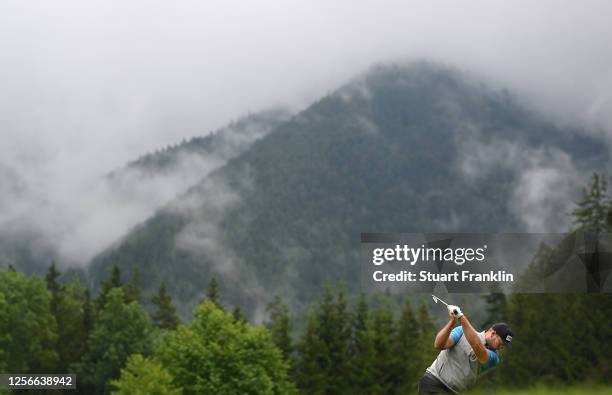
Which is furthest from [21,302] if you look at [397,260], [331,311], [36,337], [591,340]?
[397,260]

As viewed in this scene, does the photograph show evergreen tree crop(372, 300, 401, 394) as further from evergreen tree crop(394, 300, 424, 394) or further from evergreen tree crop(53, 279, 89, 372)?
evergreen tree crop(53, 279, 89, 372)

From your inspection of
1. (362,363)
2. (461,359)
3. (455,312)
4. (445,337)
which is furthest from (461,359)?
(362,363)

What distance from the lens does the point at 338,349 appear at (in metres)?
88.1

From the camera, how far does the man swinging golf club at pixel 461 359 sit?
37.2 feet

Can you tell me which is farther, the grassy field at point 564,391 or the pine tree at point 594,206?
the pine tree at point 594,206

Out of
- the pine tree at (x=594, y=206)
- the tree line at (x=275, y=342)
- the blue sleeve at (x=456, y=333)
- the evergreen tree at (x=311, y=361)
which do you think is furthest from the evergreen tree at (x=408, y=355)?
the blue sleeve at (x=456, y=333)

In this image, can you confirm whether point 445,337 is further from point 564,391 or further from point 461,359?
point 564,391

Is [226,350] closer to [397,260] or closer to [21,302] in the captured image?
[21,302]

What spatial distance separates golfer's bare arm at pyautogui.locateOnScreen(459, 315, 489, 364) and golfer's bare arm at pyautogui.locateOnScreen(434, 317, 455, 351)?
171 millimetres

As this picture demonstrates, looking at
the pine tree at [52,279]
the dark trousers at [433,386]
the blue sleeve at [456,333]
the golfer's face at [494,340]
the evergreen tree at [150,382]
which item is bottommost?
the dark trousers at [433,386]

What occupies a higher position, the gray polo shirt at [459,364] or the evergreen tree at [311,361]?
the evergreen tree at [311,361]

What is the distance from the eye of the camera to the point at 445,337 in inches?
436

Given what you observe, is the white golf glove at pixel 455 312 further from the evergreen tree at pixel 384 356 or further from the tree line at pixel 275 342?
the evergreen tree at pixel 384 356

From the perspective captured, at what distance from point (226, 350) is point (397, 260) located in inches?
2136
